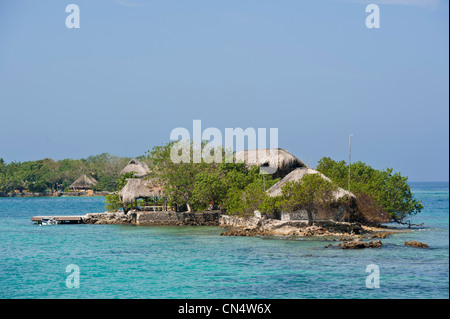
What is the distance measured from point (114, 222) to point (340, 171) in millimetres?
13458

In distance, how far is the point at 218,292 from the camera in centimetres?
1460

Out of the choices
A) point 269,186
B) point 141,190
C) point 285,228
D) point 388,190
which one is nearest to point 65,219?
point 141,190

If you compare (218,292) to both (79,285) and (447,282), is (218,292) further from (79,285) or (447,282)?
(447,282)

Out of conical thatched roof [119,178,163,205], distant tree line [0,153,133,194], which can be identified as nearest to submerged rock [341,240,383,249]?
conical thatched roof [119,178,163,205]

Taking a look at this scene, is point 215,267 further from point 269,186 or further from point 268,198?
point 269,186

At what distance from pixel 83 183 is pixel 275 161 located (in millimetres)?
52854

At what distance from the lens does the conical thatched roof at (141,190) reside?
105 feet

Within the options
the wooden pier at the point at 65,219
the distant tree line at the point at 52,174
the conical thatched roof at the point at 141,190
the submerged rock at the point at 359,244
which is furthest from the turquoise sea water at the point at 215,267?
the distant tree line at the point at 52,174

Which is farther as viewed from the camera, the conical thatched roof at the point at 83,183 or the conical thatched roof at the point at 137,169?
the conical thatched roof at the point at 83,183

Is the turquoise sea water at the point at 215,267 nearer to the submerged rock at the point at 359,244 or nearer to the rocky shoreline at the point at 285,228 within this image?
the submerged rock at the point at 359,244

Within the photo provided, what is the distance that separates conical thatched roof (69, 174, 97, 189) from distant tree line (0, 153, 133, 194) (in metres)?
0.87

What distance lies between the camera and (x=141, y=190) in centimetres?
3238

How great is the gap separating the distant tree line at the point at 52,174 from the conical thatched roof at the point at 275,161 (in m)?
44.7
